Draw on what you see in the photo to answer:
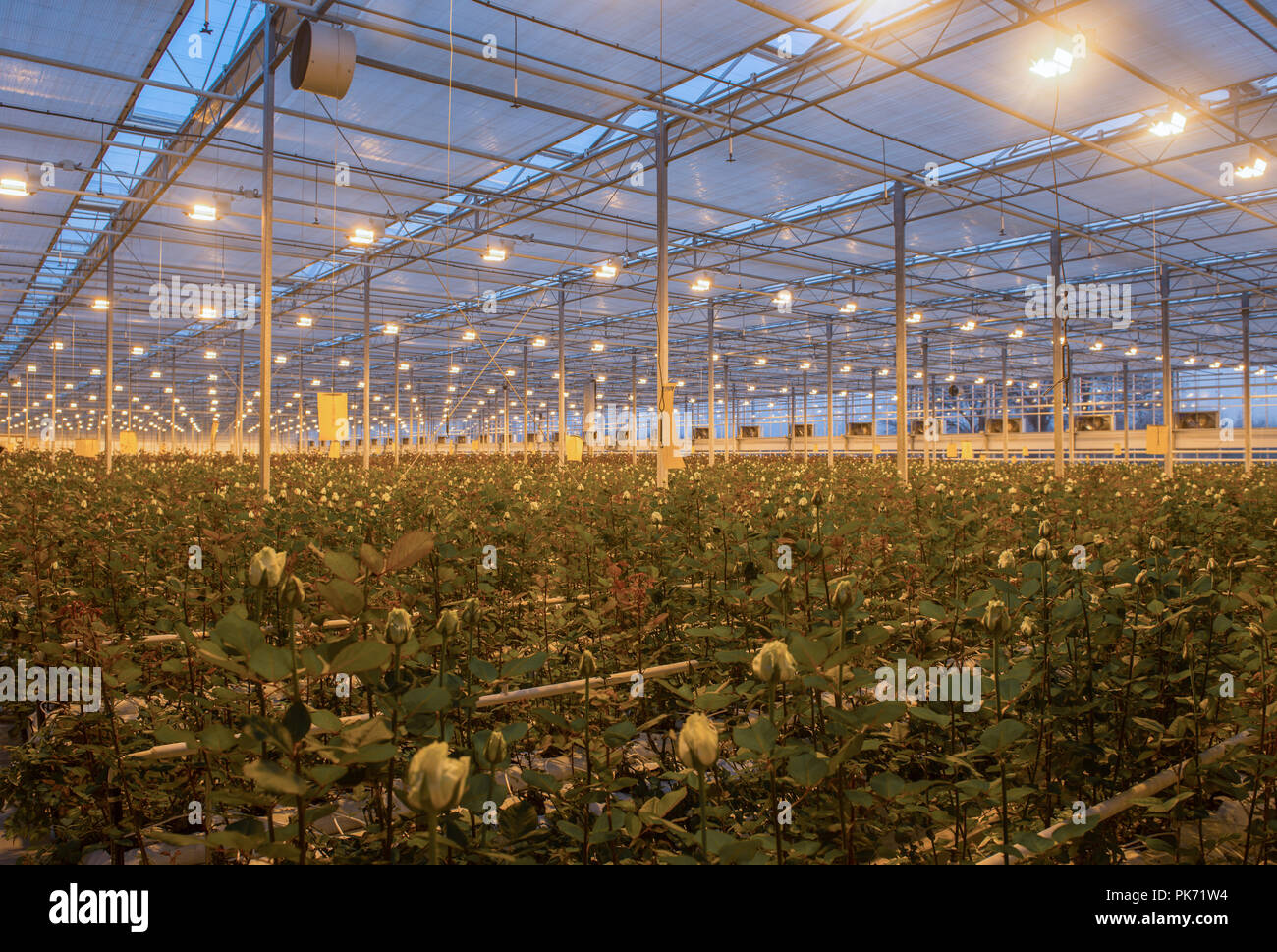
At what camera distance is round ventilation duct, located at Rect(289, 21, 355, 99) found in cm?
725

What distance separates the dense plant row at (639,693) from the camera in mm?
1228

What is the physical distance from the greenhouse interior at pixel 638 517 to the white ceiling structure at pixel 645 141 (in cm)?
10

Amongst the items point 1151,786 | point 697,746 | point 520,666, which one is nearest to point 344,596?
point 520,666

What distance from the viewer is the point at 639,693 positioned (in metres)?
2.02

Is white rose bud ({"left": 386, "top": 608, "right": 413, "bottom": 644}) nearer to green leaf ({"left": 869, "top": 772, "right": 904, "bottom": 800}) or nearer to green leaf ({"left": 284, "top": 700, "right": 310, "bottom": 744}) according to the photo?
green leaf ({"left": 284, "top": 700, "right": 310, "bottom": 744})

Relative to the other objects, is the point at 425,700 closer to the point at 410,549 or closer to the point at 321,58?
the point at 410,549

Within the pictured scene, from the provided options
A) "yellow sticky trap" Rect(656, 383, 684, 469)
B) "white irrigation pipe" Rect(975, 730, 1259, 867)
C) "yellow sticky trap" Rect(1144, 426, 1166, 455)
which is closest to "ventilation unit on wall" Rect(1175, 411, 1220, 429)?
"yellow sticky trap" Rect(1144, 426, 1166, 455)

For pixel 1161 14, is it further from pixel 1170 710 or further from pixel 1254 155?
pixel 1170 710

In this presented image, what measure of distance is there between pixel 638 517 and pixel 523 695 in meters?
2.70

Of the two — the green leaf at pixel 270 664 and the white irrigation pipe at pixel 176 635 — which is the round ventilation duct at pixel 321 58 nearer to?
the white irrigation pipe at pixel 176 635

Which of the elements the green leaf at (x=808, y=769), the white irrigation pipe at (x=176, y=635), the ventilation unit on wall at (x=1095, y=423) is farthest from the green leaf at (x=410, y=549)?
the ventilation unit on wall at (x=1095, y=423)

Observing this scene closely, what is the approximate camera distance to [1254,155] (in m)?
10.2
